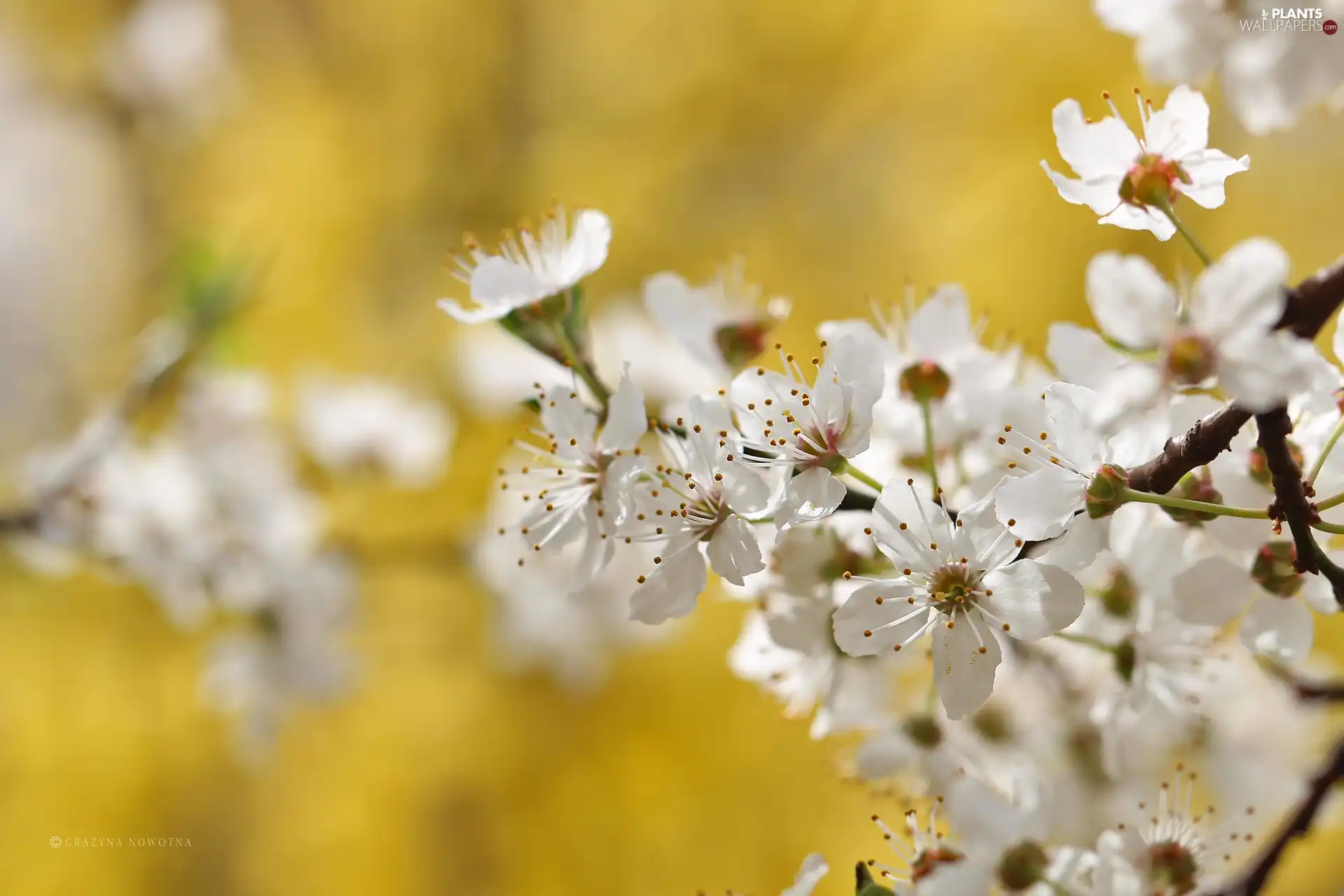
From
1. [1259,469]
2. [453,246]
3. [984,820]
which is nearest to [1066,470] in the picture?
[1259,469]

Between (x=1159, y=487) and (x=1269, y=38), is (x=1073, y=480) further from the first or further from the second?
(x=1269, y=38)

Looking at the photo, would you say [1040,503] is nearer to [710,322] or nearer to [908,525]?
[908,525]

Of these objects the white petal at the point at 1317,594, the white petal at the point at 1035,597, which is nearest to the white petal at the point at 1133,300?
the white petal at the point at 1035,597

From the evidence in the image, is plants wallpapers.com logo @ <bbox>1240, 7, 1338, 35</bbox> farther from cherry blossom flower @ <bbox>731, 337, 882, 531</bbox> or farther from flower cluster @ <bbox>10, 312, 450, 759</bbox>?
flower cluster @ <bbox>10, 312, 450, 759</bbox>

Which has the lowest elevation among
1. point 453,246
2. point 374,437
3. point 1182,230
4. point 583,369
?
point 1182,230

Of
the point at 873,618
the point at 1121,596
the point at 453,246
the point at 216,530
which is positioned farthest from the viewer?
the point at 453,246

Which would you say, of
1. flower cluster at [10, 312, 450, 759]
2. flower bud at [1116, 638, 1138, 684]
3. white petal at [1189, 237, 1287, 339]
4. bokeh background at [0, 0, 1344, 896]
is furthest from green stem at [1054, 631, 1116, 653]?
bokeh background at [0, 0, 1344, 896]

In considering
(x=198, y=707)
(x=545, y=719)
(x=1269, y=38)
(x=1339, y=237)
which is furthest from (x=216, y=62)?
(x=1339, y=237)
